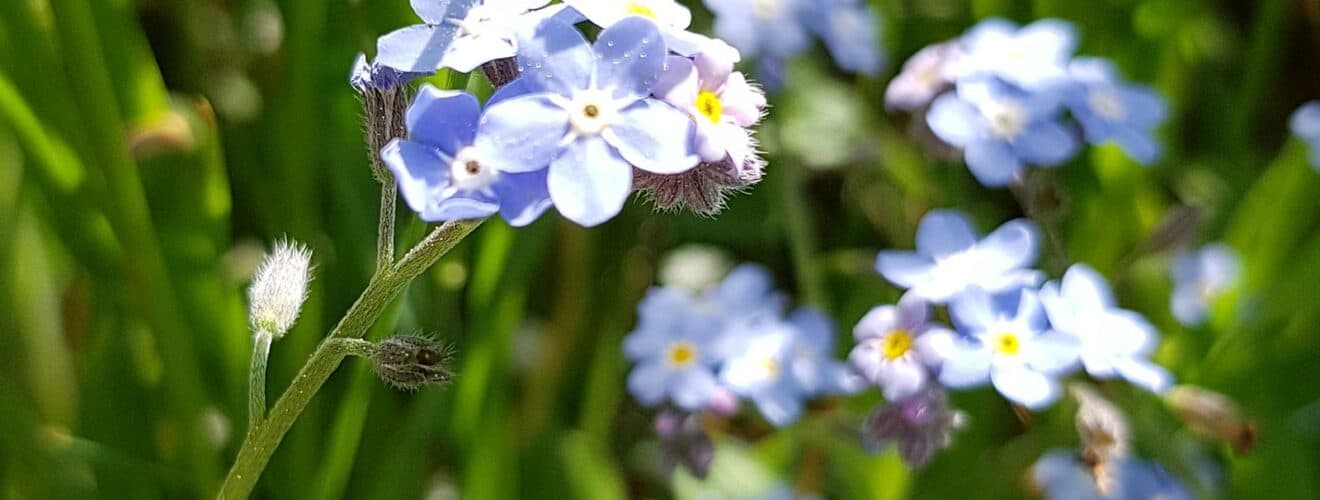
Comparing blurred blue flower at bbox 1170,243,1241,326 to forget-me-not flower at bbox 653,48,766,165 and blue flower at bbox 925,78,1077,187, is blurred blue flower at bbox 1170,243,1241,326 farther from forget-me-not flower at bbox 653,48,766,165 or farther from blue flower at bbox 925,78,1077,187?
forget-me-not flower at bbox 653,48,766,165

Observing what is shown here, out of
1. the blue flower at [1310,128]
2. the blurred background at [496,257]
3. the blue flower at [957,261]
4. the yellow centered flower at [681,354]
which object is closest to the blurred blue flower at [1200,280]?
the blurred background at [496,257]

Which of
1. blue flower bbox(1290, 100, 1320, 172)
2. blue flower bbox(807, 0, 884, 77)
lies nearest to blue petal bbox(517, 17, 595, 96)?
blue flower bbox(807, 0, 884, 77)

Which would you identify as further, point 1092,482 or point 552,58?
point 1092,482

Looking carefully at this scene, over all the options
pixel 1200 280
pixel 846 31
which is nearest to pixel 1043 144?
pixel 846 31

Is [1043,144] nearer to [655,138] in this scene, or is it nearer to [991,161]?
[991,161]

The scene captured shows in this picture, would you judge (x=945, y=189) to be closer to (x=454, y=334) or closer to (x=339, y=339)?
(x=454, y=334)
